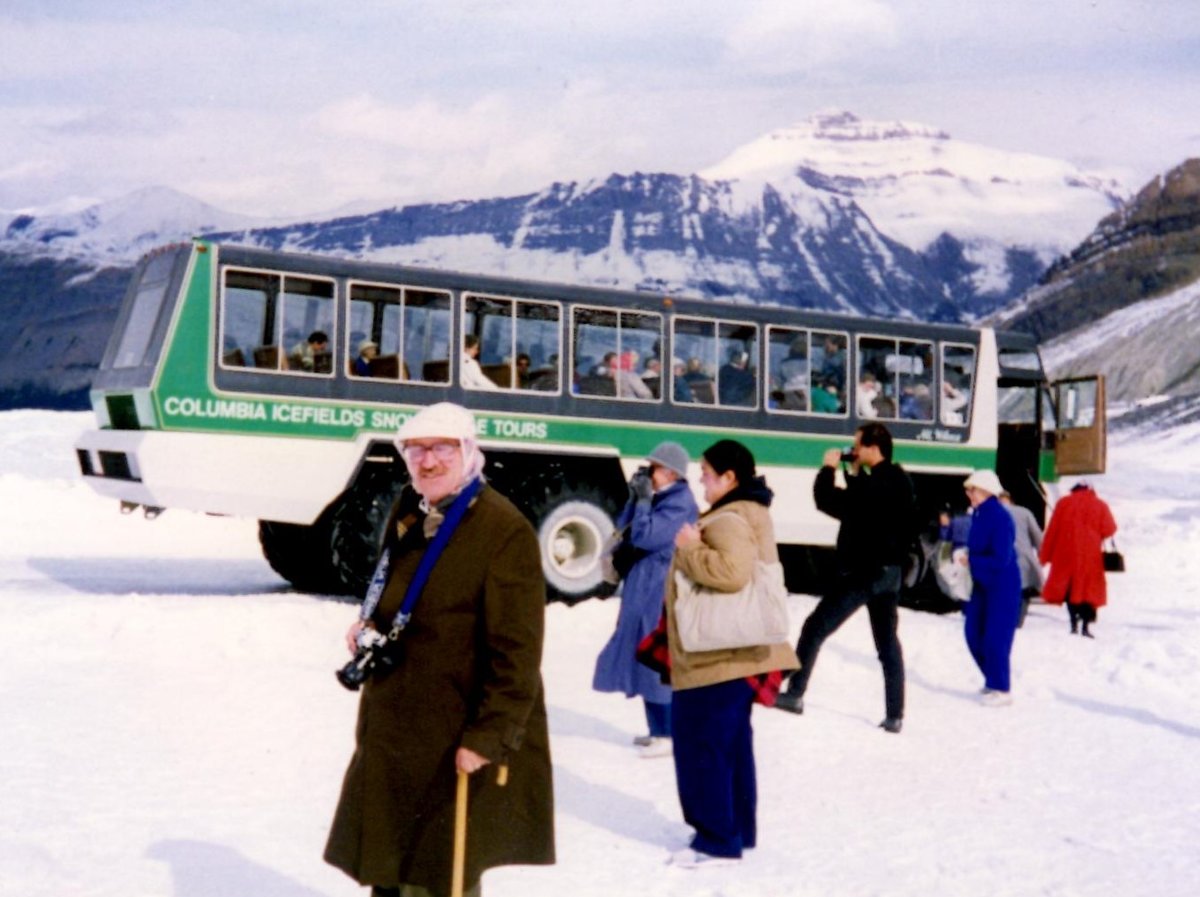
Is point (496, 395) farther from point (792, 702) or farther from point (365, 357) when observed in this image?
point (792, 702)

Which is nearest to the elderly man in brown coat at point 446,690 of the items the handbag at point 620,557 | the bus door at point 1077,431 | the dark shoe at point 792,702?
the handbag at point 620,557

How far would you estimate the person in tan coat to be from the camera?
5.93m

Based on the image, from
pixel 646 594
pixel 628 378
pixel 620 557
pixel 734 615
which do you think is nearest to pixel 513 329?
pixel 628 378

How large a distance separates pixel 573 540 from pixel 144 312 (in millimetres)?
4364

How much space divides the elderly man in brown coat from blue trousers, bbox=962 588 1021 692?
22.3ft

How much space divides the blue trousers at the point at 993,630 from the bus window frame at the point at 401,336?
5.50m

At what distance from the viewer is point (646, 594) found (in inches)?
316

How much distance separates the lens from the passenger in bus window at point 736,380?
614 inches

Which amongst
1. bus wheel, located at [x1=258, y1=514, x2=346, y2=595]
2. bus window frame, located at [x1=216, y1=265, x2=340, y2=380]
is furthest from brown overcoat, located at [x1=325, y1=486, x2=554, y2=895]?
bus wheel, located at [x1=258, y1=514, x2=346, y2=595]

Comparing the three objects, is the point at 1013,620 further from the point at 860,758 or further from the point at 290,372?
the point at 290,372

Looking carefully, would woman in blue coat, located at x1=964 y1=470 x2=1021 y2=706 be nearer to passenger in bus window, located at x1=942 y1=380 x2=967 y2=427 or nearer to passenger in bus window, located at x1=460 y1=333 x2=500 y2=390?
passenger in bus window, located at x1=460 y1=333 x2=500 y2=390

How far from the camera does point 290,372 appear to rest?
1321 cm

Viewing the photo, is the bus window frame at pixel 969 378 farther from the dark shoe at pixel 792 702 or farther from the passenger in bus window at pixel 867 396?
the dark shoe at pixel 792 702

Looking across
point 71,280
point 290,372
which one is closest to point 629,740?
point 290,372
